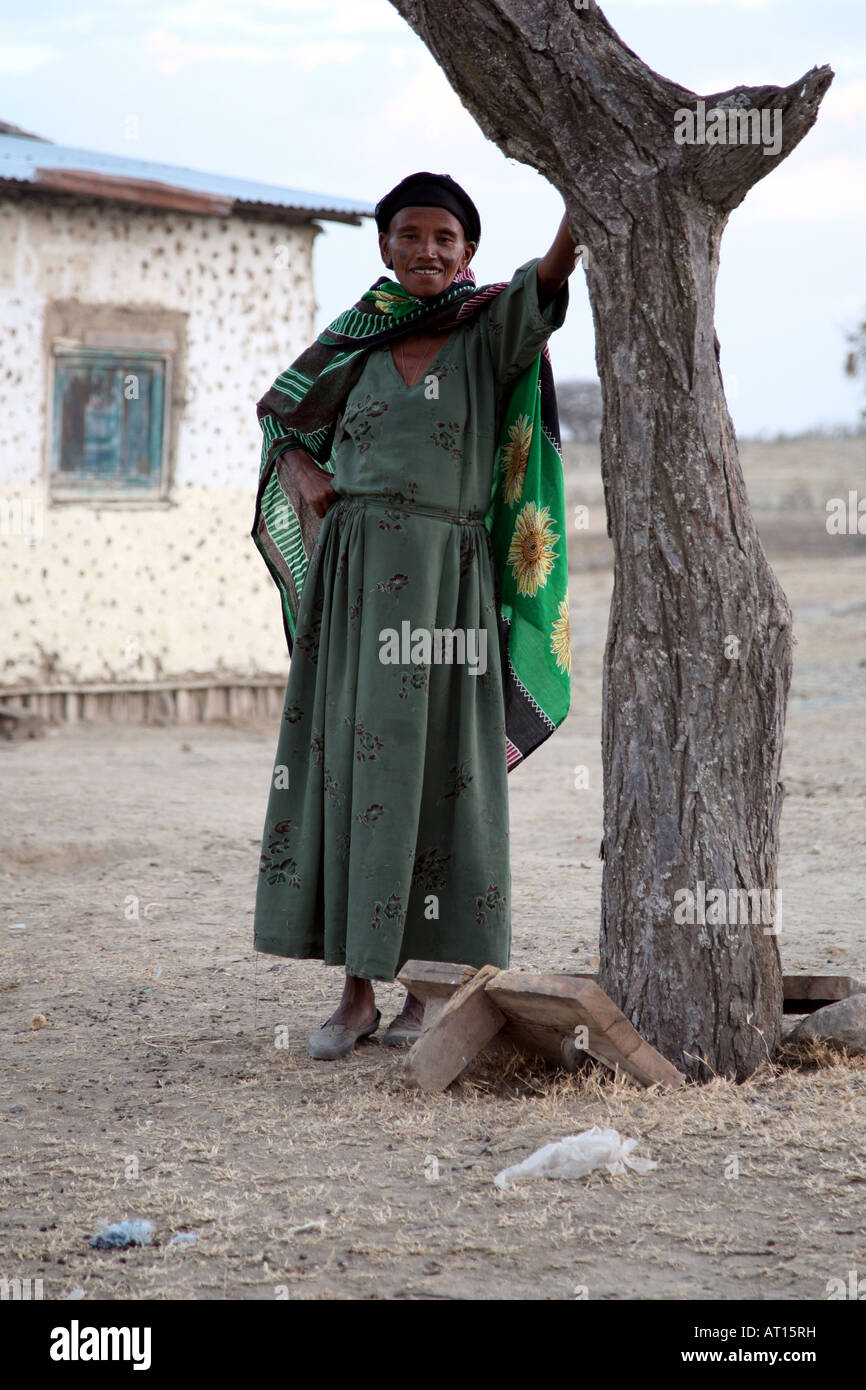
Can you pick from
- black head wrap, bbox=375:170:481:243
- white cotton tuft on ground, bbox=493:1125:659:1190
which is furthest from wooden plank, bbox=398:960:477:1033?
black head wrap, bbox=375:170:481:243

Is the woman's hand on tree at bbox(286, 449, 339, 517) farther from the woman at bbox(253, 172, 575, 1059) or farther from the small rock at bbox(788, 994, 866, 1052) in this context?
the small rock at bbox(788, 994, 866, 1052)

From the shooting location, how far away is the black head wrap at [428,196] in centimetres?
Answer: 328

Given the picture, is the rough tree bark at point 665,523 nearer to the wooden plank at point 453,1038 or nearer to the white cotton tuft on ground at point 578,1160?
the wooden plank at point 453,1038

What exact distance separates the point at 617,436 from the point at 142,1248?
6.43 ft

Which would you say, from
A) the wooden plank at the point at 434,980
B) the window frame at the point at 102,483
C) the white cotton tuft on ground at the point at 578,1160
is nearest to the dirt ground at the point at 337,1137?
the white cotton tuft on ground at the point at 578,1160

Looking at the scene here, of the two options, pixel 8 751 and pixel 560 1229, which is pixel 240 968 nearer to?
pixel 560 1229

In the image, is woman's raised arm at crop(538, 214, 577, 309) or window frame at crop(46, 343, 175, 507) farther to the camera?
window frame at crop(46, 343, 175, 507)

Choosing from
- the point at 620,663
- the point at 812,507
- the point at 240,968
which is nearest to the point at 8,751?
the point at 240,968

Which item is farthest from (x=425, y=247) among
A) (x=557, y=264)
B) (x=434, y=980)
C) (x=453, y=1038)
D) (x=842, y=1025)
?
(x=842, y=1025)

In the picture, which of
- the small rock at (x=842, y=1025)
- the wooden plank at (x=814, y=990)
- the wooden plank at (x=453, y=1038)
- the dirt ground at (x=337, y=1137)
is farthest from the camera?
the wooden plank at (x=814, y=990)

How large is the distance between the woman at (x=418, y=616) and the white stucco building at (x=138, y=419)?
6051 millimetres

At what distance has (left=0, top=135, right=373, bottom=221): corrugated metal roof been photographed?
8.59 m

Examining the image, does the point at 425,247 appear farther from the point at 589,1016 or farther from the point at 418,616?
the point at 589,1016

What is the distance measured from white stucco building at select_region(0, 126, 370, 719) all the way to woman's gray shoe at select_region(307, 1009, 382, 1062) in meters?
6.30
